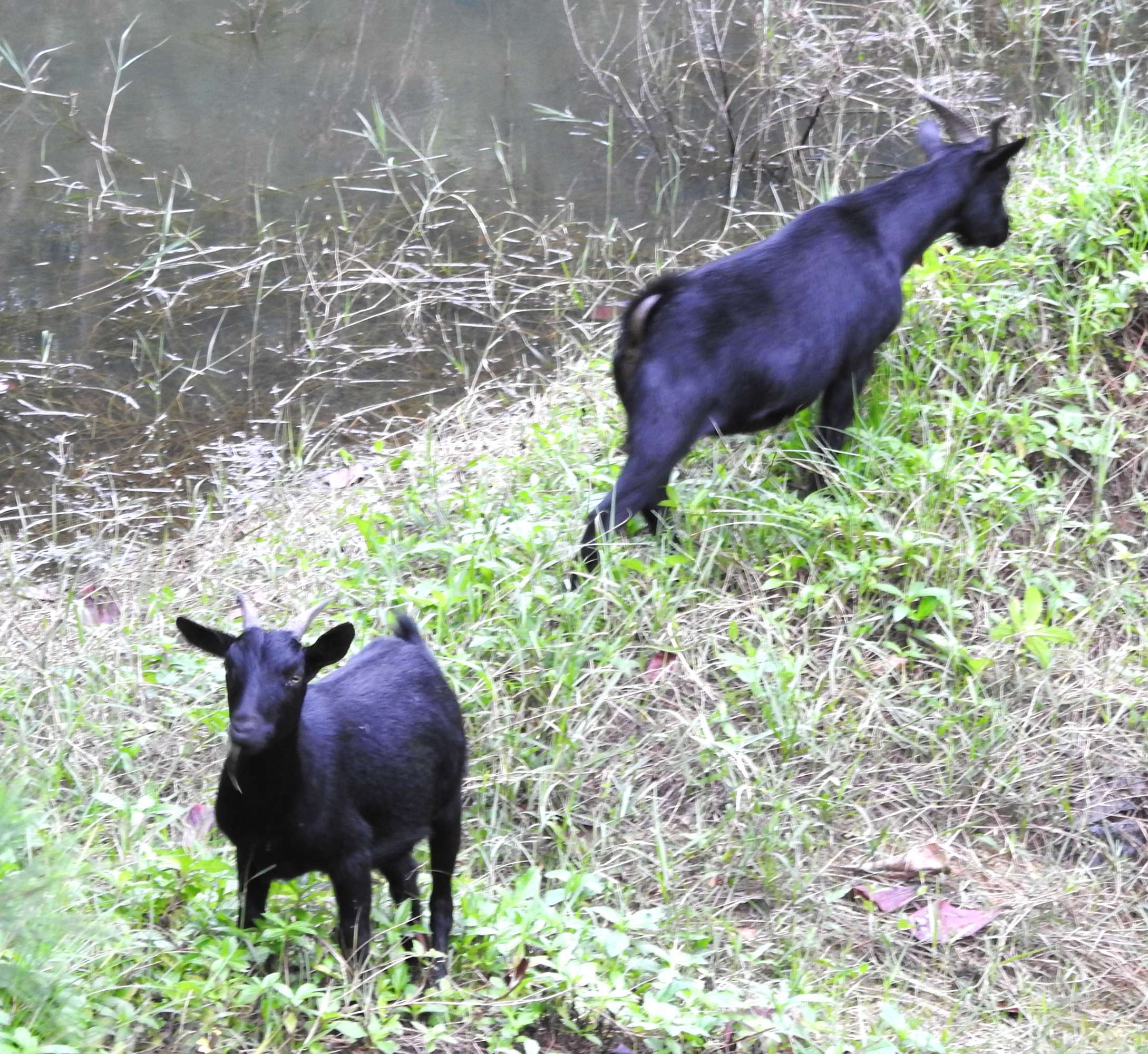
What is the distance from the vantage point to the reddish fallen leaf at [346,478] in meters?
6.04

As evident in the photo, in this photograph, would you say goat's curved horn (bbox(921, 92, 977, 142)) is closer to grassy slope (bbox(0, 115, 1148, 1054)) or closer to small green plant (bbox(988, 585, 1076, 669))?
grassy slope (bbox(0, 115, 1148, 1054))

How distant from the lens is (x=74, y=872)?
3.34 m

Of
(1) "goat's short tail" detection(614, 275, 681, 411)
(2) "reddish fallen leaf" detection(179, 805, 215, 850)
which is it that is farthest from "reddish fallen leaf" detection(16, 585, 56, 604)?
(1) "goat's short tail" detection(614, 275, 681, 411)

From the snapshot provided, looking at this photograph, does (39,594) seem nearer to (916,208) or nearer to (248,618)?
(248,618)

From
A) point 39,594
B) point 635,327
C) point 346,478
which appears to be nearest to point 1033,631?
point 635,327

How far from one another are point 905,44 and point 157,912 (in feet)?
21.7

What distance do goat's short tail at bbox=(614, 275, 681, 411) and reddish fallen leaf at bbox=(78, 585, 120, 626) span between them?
1943 millimetres

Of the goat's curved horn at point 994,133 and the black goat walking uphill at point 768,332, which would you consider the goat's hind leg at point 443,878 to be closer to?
the black goat walking uphill at point 768,332

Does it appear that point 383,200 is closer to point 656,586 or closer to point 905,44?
point 905,44

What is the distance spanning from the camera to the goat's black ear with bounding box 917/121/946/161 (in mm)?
6008

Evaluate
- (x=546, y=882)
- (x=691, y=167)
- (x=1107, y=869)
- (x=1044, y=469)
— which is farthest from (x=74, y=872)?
(x=691, y=167)

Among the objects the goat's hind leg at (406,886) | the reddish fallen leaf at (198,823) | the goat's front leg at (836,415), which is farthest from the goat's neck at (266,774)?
the goat's front leg at (836,415)

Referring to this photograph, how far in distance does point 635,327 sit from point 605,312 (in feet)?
7.19

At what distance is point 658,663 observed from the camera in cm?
472
